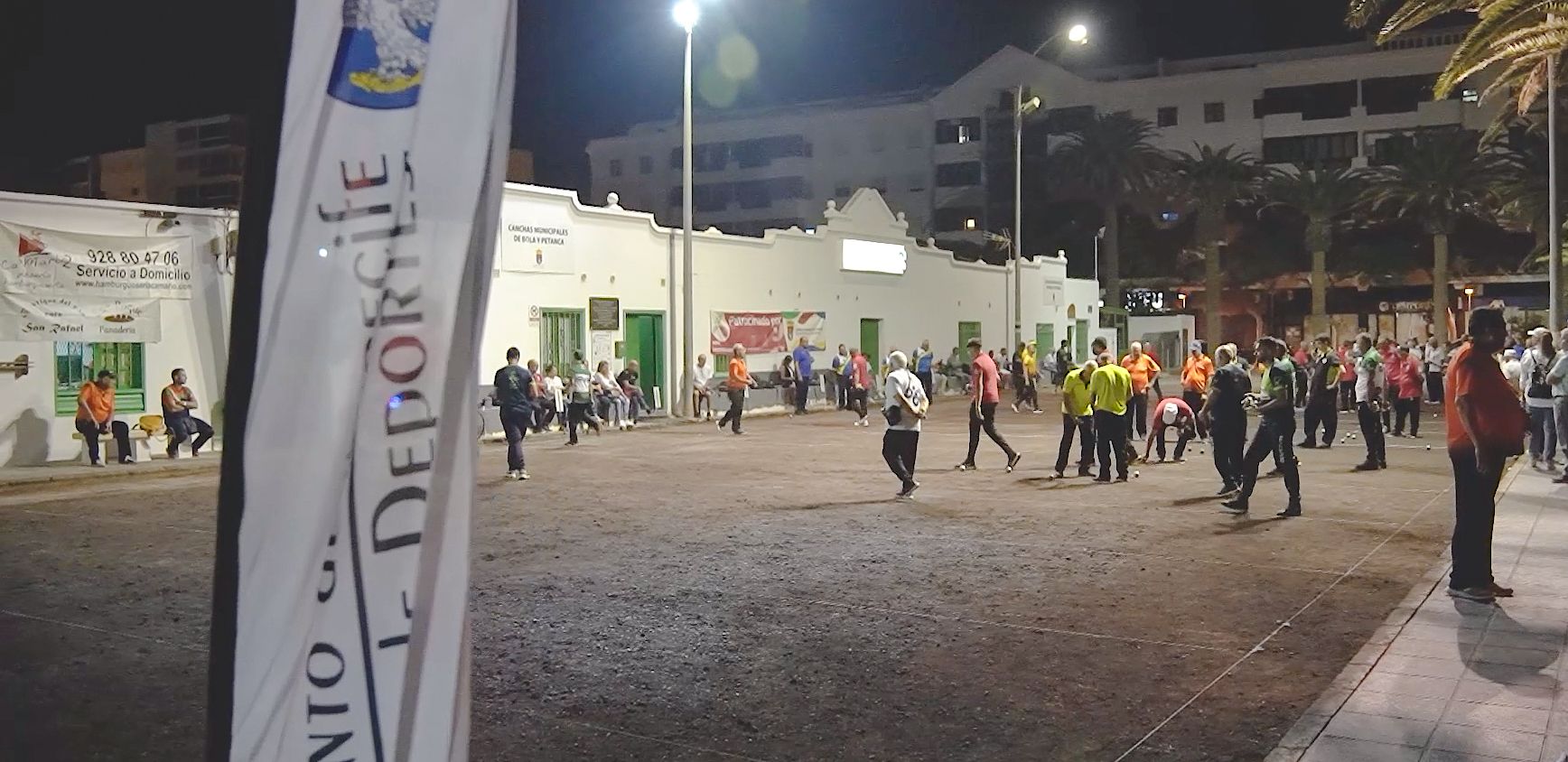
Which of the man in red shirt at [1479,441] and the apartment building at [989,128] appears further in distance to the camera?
the apartment building at [989,128]

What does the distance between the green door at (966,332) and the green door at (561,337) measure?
61.7ft

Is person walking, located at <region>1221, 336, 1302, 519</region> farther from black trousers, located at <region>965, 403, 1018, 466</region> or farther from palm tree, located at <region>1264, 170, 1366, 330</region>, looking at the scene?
palm tree, located at <region>1264, 170, 1366, 330</region>

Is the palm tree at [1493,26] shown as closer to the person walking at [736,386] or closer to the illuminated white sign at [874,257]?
the person walking at [736,386]

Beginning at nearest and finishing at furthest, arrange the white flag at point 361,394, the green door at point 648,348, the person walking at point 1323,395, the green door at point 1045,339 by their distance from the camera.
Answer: the white flag at point 361,394
the person walking at point 1323,395
the green door at point 648,348
the green door at point 1045,339

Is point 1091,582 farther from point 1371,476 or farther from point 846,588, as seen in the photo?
point 1371,476

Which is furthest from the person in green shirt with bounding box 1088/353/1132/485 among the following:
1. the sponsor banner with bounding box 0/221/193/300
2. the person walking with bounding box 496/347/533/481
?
the sponsor banner with bounding box 0/221/193/300

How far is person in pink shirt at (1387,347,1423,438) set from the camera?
2122 centimetres

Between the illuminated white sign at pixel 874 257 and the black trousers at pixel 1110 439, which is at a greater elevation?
the illuminated white sign at pixel 874 257

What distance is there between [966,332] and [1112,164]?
68.9ft

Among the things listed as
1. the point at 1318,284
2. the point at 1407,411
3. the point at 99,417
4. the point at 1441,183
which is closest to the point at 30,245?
the point at 99,417

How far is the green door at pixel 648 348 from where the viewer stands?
28.4 m

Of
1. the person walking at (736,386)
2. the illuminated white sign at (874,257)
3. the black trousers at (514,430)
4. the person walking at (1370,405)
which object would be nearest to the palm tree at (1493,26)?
the person walking at (1370,405)

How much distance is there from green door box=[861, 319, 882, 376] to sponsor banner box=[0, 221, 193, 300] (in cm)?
2134

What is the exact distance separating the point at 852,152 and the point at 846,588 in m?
66.8
